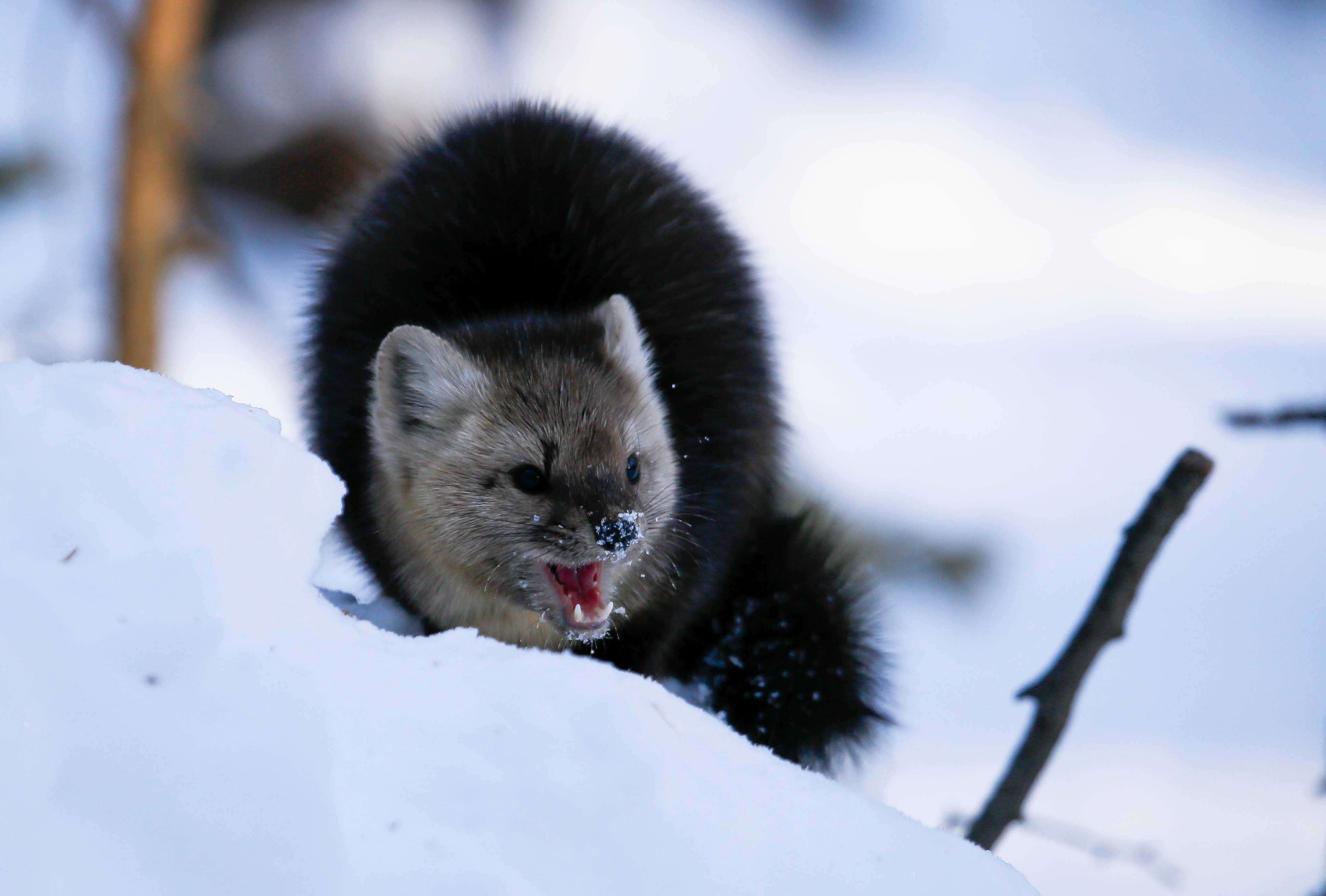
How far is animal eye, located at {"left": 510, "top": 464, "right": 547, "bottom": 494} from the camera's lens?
248 centimetres

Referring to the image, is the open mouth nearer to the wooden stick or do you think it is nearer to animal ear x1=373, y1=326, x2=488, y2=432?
animal ear x1=373, y1=326, x2=488, y2=432

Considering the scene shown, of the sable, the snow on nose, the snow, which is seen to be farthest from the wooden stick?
the snow

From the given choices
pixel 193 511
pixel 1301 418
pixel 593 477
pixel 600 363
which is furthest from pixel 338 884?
pixel 1301 418

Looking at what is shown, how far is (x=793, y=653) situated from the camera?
271cm

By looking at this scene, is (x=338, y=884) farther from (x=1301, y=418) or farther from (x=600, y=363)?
(x=1301, y=418)

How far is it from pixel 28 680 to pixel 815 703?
179 cm

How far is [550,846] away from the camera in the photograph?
1.33m

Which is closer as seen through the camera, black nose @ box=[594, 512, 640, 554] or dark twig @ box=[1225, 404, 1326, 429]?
dark twig @ box=[1225, 404, 1326, 429]

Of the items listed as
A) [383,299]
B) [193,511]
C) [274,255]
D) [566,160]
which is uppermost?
[566,160]

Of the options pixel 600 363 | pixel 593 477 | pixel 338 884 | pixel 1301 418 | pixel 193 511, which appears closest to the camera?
pixel 338 884

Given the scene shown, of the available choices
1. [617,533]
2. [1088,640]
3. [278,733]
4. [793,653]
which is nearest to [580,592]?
[617,533]

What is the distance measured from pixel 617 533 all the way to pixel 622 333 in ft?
1.73

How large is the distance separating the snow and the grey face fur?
29.5 inches

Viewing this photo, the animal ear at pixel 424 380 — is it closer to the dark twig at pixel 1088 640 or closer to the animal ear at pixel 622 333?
the animal ear at pixel 622 333
